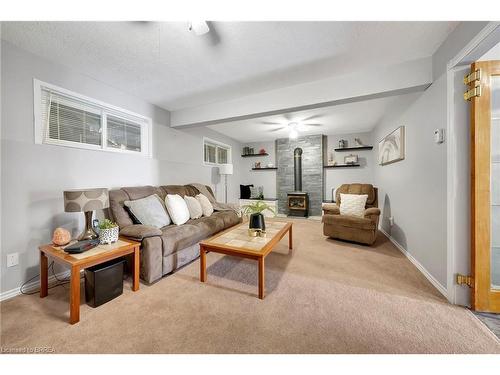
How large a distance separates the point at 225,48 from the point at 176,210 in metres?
2.01

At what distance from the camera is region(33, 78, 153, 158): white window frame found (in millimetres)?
1812

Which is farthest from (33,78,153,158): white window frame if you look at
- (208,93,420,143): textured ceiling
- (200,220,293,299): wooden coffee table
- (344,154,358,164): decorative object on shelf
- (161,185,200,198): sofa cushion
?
(344,154,358,164): decorative object on shelf

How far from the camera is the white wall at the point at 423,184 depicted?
5.57ft

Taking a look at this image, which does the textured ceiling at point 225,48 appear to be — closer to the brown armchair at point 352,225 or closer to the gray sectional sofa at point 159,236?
the gray sectional sofa at point 159,236

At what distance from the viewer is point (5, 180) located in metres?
1.62

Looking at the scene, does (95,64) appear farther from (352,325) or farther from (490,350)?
(490,350)

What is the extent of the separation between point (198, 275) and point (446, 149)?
2.72m

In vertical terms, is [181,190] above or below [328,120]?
below

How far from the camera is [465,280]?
148cm

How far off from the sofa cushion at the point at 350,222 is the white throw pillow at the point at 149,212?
102 inches

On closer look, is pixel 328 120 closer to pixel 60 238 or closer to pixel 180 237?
pixel 180 237

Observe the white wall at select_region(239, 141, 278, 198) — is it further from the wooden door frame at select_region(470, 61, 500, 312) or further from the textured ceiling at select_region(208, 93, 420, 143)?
the wooden door frame at select_region(470, 61, 500, 312)

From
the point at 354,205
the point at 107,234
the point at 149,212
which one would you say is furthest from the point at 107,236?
the point at 354,205
